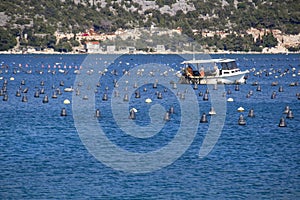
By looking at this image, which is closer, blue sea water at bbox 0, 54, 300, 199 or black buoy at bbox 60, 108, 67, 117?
blue sea water at bbox 0, 54, 300, 199

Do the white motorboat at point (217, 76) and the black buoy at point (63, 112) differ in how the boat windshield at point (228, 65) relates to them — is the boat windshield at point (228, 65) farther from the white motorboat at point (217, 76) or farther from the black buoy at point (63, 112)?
the black buoy at point (63, 112)

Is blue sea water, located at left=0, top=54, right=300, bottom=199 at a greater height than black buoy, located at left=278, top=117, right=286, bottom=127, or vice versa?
black buoy, located at left=278, top=117, right=286, bottom=127

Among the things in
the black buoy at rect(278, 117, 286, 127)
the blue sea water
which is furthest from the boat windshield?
the black buoy at rect(278, 117, 286, 127)

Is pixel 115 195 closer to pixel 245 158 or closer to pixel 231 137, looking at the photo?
pixel 245 158

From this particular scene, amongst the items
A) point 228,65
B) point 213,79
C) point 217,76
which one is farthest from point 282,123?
point 228,65

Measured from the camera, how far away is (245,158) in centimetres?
4262

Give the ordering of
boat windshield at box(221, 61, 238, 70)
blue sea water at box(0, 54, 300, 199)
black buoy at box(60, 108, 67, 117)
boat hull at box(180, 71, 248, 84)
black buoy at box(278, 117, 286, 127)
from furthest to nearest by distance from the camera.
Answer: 1. boat windshield at box(221, 61, 238, 70)
2. boat hull at box(180, 71, 248, 84)
3. black buoy at box(60, 108, 67, 117)
4. black buoy at box(278, 117, 286, 127)
5. blue sea water at box(0, 54, 300, 199)

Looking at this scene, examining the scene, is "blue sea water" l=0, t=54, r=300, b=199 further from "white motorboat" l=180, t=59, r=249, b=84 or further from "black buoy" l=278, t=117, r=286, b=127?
"white motorboat" l=180, t=59, r=249, b=84

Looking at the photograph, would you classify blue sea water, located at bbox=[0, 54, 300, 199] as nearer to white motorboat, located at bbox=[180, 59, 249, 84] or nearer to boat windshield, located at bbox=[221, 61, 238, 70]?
white motorboat, located at bbox=[180, 59, 249, 84]

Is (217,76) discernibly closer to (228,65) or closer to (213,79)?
(213,79)

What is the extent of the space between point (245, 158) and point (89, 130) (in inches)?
505

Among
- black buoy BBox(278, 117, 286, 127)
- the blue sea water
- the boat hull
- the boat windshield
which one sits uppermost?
the boat windshield

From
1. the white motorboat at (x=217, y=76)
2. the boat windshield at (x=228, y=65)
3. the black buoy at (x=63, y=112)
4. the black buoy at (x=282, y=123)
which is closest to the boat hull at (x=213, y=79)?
the white motorboat at (x=217, y=76)

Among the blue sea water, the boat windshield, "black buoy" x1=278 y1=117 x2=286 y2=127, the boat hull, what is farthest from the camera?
the boat windshield
